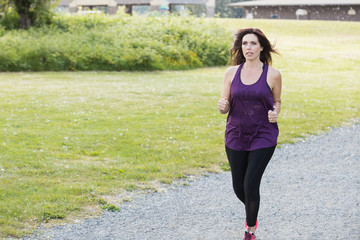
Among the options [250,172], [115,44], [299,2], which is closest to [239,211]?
[250,172]

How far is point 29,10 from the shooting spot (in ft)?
88.2

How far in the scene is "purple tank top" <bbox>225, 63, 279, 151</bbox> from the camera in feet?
15.3

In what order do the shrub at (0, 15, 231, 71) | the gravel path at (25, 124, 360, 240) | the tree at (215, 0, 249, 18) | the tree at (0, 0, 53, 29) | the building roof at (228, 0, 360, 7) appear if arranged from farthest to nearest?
the tree at (215, 0, 249, 18) < the building roof at (228, 0, 360, 7) < the tree at (0, 0, 53, 29) < the shrub at (0, 15, 231, 71) < the gravel path at (25, 124, 360, 240)

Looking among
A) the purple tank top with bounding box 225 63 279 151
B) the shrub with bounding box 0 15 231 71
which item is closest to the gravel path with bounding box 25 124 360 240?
the purple tank top with bounding box 225 63 279 151

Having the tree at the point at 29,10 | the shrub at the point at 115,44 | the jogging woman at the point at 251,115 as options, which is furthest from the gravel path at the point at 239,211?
the tree at the point at 29,10

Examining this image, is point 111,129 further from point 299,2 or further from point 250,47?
point 299,2

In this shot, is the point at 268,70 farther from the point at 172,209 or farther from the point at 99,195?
the point at 99,195

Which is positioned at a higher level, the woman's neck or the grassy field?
the woman's neck

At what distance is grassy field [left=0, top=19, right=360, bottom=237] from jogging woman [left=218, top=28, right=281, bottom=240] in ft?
6.62

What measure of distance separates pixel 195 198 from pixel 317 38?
34.7 m

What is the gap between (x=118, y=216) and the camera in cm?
586

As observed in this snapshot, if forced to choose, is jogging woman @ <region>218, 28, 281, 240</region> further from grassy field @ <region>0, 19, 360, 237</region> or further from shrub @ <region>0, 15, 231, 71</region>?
shrub @ <region>0, 15, 231, 71</region>

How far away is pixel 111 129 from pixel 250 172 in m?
6.50

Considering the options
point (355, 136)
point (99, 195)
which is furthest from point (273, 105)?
point (355, 136)
